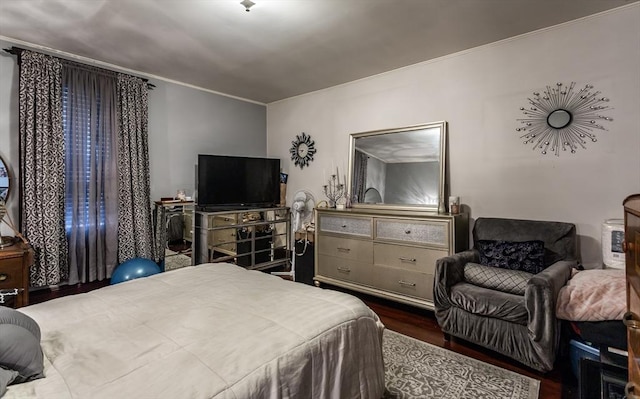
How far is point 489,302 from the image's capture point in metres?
2.21

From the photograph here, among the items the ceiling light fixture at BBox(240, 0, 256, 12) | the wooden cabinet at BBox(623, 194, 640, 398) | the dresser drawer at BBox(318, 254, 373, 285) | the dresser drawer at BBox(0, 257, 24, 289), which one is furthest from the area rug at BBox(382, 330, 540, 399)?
the dresser drawer at BBox(0, 257, 24, 289)

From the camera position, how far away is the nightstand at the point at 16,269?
2380mm

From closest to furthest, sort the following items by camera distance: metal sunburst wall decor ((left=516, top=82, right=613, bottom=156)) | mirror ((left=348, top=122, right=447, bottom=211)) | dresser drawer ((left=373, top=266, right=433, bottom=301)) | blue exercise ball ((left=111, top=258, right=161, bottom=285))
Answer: metal sunburst wall decor ((left=516, top=82, right=613, bottom=156)) < dresser drawer ((left=373, top=266, right=433, bottom=301)) < blue exercise ball ((left=111, top=258, right=161, bottom=285)) < mirror ((left=348, top=122, right=447, bottom=211))

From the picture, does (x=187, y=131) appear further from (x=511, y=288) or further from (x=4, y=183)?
(x=511, y=288)

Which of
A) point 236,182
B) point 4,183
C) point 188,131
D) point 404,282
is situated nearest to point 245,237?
point 236,182

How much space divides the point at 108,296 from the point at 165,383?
0.95 metres

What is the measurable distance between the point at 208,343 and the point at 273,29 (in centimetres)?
248

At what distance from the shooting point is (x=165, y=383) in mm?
943

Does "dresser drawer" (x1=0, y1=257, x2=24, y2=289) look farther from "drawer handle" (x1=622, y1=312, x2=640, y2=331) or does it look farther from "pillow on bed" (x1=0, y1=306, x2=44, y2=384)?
"drawer handle" (x1=622, y1=312, x2=640, y2=331)

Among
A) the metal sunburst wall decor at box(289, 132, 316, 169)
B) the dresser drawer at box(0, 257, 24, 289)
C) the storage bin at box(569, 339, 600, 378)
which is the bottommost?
the storage bin at box(569, 339, 600, 378)

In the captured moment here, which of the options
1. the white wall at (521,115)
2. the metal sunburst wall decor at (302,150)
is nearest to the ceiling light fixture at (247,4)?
the white wall at (521,115)

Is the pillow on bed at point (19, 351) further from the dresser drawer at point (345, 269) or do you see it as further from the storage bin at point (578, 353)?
the dresser drawer at point (345, 269)

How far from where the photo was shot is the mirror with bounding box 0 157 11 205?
9.38ft

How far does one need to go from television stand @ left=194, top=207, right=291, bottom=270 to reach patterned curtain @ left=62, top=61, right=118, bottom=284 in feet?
3.07
